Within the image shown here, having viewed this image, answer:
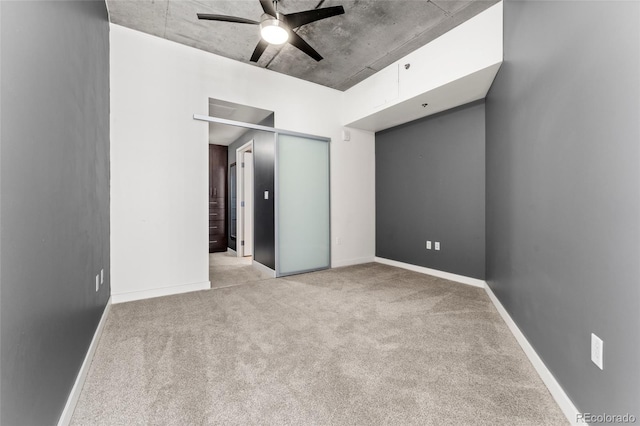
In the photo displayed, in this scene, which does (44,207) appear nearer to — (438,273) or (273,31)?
(273,31)

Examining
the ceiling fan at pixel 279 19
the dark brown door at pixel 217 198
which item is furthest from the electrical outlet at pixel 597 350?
the dark brown door at pixel 217 198

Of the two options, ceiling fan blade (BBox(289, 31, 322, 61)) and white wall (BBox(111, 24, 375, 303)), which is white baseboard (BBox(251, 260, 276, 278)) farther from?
ceiling fan blade (BBox(289, 31, 322, 61))

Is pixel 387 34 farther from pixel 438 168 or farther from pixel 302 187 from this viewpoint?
pixel 302 187

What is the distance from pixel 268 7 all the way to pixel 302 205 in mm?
2497

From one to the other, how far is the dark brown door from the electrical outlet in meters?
6.12

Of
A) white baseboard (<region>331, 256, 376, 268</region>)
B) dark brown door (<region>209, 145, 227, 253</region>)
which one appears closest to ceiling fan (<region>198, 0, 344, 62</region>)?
white baseboard (<region>331, 256, 376, 268</region>)

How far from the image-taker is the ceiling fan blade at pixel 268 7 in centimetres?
209

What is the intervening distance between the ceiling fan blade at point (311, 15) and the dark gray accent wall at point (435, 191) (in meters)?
2.22

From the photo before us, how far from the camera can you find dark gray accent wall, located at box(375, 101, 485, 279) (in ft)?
11.3

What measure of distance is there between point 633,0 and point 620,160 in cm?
54

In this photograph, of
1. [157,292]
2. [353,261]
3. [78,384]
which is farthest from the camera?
[353,261]

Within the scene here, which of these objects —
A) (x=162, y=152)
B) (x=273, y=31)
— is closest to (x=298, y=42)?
(x=273, y=31)

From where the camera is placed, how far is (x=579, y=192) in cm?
126

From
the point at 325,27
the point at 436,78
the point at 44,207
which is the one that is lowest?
the point at 44,207
